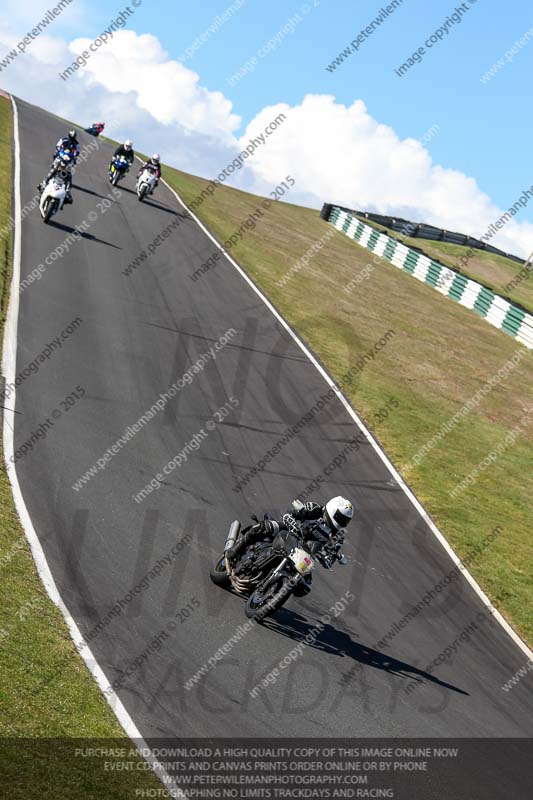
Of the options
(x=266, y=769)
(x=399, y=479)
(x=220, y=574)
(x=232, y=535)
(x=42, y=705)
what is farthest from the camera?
(x=399, y=479)

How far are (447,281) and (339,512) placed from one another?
116 feet

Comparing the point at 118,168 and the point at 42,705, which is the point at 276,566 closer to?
the point at 42,705

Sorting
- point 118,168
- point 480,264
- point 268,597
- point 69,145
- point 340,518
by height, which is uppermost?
point 480,264

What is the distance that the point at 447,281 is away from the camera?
4481 centimetres

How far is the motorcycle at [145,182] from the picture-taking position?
125 feet

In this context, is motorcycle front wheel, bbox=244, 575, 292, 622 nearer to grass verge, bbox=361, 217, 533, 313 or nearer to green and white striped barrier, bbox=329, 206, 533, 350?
green and white striped barrier, bbox=329, 206, 533, 350

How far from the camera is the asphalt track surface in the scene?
9.96 meters

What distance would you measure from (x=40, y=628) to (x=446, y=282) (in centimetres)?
3780

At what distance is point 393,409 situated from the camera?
23734 mm

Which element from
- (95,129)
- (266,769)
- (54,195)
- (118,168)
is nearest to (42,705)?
(266,769)

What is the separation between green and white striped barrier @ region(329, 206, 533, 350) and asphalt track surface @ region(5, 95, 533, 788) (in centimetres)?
1663

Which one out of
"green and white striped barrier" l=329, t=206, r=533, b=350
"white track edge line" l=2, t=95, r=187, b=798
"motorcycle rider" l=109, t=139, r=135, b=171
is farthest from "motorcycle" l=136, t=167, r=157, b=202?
"white track edge line" l=2, t=95, r=187, b=798

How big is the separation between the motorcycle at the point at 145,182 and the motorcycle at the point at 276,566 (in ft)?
93.1

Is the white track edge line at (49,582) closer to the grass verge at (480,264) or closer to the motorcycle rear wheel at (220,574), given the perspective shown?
the motorcycle rear wheel at (220,574)
